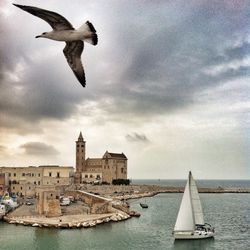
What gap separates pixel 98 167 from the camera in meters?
86.4

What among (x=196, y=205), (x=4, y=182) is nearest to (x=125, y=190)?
(x=4, y=182)

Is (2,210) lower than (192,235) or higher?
higher

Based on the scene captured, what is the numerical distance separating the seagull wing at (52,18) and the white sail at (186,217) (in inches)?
1259

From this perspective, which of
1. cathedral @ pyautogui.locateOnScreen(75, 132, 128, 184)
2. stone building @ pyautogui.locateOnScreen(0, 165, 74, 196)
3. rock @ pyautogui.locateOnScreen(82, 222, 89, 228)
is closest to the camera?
rock @ pyautogui.locateOnScreen(82, 222, 89, 228)

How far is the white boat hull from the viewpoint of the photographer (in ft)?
115

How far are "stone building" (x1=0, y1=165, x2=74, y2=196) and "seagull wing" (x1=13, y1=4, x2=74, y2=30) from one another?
60.8m

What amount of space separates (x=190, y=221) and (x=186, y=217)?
489mm

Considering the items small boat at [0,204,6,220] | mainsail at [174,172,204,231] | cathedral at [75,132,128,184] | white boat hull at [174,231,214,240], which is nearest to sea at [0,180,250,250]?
white boat hull at [174,231,214,240]

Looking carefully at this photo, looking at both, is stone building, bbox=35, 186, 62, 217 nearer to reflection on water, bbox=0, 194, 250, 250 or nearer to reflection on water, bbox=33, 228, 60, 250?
reflection on water, bbox=0, 194, 250, 250

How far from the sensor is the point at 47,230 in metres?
36.7

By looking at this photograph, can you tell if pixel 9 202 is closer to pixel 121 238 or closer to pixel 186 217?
Answer: pixel 121 238

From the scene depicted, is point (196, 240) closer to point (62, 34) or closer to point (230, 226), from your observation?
point (230, 226)

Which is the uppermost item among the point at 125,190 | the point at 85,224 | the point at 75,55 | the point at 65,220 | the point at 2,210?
the point at 75,55

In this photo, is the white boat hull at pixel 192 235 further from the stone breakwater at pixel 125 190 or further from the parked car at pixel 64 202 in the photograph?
the stone breakwater at pixel 125 190
